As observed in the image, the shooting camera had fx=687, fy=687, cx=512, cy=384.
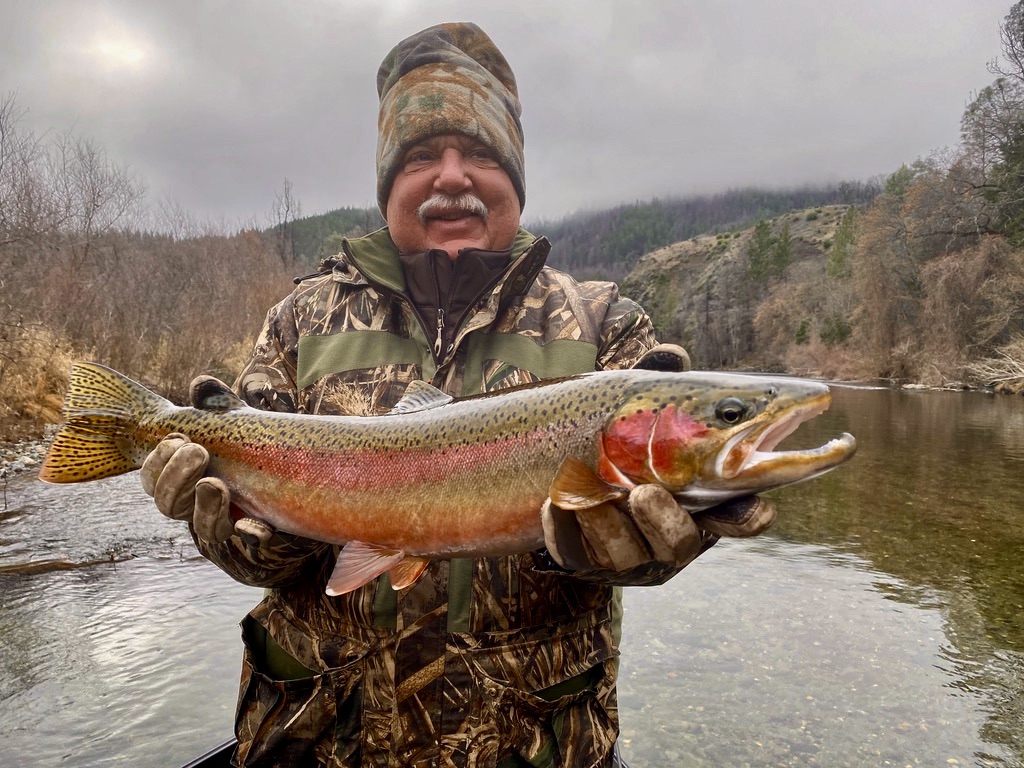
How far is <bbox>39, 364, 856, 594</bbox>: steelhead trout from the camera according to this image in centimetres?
203

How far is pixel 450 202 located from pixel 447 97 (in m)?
0.59

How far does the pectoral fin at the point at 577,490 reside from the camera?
6.67 ft

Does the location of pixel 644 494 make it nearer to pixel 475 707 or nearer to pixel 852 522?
pixel 475 707

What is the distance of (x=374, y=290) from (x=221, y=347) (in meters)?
22.4

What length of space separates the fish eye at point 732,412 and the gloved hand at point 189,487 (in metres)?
1.72

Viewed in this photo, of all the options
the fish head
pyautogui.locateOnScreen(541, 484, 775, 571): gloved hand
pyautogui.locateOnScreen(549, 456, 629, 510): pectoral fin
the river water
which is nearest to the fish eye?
the fish head

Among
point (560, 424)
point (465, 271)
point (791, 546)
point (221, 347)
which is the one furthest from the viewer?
Result: point (221, 347)

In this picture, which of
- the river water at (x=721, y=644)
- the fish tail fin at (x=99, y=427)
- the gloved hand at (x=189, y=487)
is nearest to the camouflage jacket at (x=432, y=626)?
the gloved hand at (x=189, y=487)

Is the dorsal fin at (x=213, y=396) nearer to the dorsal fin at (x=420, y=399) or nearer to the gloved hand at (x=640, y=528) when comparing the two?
the dorsal fin at (x=420, y=399)

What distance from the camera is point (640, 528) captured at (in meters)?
2.06

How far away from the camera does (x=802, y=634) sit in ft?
19.8

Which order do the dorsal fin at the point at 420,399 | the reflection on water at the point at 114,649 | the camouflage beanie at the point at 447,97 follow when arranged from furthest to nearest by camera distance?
the reflection on water at the point at 114,649 < the camouflage beanie at the point at 447,97 < the dorsal fin at the point at 420,399

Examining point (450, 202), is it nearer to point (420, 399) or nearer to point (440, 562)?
point (420, 399)

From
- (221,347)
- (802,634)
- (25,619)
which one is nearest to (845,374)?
(221,347)
